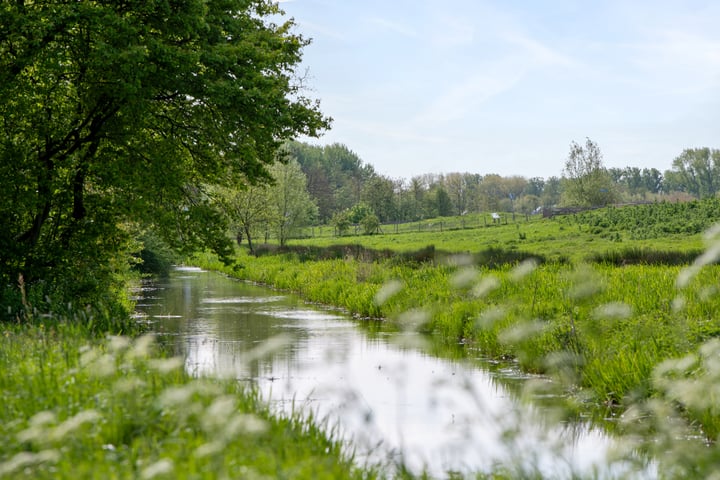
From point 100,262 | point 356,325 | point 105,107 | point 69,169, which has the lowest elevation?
point 356,325

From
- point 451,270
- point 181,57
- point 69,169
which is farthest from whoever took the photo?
point 451,270

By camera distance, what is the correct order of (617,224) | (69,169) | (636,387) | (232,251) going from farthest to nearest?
(617,224)
(232,251)
(69,169)
(636,387)

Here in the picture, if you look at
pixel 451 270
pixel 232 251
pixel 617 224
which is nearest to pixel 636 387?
pixel 232 251

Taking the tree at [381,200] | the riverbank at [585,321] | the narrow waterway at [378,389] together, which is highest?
the tree at [381,200]

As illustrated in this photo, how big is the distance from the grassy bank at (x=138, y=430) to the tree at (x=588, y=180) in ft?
304

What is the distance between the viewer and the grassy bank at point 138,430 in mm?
5168

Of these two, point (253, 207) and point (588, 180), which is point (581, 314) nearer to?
point (253, 207)

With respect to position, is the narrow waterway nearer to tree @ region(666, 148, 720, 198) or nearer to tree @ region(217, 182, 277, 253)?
tree @ region(217, 182, 277, 253)

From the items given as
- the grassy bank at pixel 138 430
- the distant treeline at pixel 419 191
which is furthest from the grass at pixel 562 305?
the distant treeline at pixel 419 191

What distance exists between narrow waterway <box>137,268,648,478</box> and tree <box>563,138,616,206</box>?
78.7 m

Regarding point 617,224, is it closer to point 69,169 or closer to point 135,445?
point 69,169

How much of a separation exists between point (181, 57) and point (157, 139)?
3675 mm

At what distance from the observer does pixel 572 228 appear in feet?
189

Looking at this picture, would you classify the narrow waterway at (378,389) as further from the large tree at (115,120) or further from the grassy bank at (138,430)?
the large tree at (115,120)
